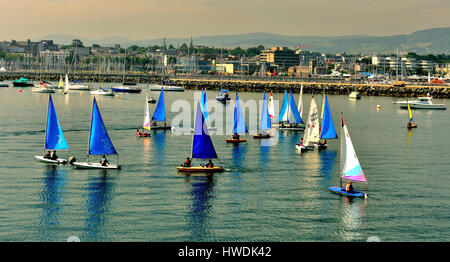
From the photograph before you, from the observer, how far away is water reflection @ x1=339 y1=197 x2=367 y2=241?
34.4 m

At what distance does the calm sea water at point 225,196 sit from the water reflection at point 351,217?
2.5 inches

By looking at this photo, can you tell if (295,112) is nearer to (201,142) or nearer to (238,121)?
(238,121)

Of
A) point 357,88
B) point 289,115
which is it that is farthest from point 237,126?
point 357,88

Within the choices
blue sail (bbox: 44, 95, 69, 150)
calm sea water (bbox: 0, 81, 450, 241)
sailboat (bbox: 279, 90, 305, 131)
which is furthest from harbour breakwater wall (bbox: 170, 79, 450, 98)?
blue sail (bbox: 44, 95, 69, 150)

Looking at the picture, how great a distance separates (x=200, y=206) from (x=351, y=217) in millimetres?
9205

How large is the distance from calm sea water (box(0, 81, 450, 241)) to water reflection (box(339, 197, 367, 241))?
6cm

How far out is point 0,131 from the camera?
7106cm

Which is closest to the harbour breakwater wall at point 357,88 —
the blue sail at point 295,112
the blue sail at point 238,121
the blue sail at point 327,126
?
the blue sail at point 295,112

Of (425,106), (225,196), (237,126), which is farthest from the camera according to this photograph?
(425,106)

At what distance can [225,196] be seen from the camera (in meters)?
41.6

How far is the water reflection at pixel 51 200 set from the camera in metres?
33.4

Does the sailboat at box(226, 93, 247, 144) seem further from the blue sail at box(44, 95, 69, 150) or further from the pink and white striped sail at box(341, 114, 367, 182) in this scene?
the pink and white striped sail at box(341, 114, 367, 182)
